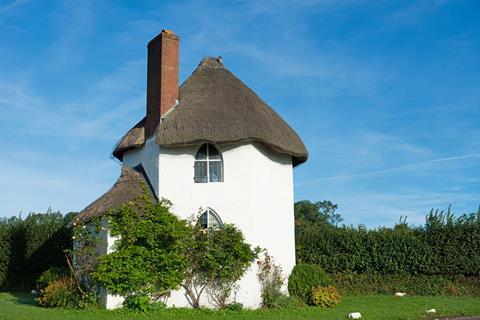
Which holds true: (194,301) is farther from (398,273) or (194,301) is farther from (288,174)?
(398,273)

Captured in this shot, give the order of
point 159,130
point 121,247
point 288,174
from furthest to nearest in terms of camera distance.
Result: point 288,174
point 159,130
point 121,247

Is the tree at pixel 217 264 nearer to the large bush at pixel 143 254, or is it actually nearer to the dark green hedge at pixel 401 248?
the large bush at pixel 143 254

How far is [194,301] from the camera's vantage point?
17.8 meters

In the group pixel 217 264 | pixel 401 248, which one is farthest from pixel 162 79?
pixel 401 248

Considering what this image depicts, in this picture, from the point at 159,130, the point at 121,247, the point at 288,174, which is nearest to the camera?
the point at 121,247

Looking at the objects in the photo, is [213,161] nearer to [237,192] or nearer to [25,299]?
[237,192]

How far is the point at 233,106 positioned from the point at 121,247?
252 inches

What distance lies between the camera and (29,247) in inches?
1053

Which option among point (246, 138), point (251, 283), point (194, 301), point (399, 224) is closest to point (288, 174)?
point (246, 138)

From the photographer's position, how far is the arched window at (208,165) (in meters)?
18.9

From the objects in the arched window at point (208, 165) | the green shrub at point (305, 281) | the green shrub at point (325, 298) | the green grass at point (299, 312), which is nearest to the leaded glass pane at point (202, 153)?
the arched window at point (208, 165)

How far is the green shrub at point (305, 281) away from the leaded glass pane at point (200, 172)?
483 cm

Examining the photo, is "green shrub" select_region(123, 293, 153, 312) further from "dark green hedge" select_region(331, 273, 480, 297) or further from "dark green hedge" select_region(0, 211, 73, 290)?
"dark green hedge" select_region(0, 211, 73, 290)

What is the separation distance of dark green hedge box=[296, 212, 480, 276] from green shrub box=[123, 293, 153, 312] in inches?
369
